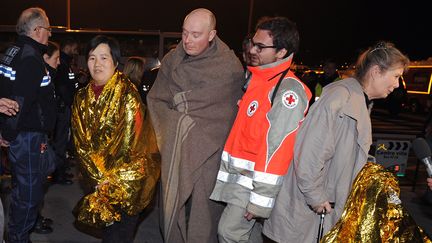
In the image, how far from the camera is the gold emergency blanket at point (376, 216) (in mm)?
1846

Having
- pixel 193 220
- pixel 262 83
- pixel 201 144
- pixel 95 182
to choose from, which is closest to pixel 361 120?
pixel 262 83

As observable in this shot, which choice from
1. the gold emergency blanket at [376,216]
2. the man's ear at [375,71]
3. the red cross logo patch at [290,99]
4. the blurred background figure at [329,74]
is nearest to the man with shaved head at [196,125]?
the red cross logo patch at [290,99]

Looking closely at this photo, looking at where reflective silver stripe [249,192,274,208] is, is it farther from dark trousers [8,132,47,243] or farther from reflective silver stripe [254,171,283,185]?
dark trousers [8,132,47,243]

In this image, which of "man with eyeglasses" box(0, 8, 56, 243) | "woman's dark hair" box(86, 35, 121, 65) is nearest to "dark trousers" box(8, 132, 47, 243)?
"man with eyeglasses" box(0, 8, 56, 243)

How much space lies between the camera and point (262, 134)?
2.51 m

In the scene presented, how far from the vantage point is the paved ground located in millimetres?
4170

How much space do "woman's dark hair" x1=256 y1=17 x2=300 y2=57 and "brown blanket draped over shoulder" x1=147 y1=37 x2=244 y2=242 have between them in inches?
17.7

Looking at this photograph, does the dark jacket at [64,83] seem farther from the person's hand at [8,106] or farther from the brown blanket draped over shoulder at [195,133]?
the brown blanket draped over shoulder at [195,133]

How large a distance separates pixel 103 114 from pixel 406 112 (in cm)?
2340

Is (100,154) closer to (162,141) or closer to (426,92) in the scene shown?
(162,141)

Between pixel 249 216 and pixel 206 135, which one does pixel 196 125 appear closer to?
pixel 206 135

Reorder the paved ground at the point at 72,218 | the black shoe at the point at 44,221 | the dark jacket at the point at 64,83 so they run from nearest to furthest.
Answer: the paved ground at the point at 72,218 → the black shoe at the point at 44,221 → the dark jacket at the point at 64,83

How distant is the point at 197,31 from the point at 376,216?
1.71m

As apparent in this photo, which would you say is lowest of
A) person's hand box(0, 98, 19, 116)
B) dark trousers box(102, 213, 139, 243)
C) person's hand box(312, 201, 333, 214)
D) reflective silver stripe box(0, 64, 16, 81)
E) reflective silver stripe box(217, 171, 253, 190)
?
dark trousers box(102, 213, 139, 243)
